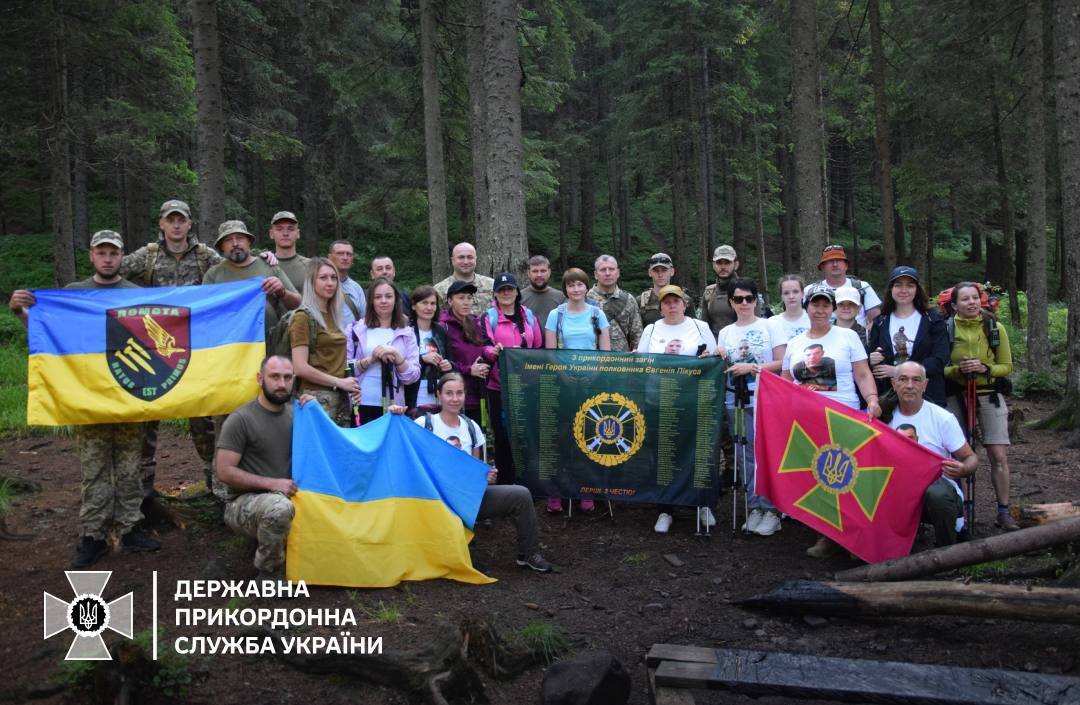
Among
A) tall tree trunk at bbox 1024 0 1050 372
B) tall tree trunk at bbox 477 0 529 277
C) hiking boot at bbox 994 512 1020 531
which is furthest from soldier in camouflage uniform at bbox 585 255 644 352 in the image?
tall tree trunk at bbox 1024 0 1050 372

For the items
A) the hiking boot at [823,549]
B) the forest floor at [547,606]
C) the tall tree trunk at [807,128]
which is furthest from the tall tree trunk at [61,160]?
the hiking boot at [823,549]

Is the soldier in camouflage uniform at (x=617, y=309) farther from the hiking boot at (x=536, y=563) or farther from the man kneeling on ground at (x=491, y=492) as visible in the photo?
the hiking boot at (x=536, y=563)

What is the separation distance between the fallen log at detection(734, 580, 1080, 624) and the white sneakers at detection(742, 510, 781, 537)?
1545mm

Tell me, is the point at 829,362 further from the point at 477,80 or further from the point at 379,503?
the point at 477,80

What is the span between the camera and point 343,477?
19.9ft

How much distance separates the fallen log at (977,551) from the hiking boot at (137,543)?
18.9 ft

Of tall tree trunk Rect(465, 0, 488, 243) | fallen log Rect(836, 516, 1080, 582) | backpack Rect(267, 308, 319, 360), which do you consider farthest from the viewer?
tall tree trunk Rect(465, 0, 488, 243)

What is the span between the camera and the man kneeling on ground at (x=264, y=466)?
5.76m

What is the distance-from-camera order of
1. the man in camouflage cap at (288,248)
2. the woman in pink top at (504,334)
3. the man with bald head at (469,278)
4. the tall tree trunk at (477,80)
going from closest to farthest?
1. the man in camouflage cap at (288,248)
2. the woman in pink top at (504,334)
3. the man with bald head at (469,278)
4. the tall tree trunk at (477,80)

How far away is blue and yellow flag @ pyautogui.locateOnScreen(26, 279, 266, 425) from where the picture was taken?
251 inches

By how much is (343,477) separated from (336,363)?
1.26 m

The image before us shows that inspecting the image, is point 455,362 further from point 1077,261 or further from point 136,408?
point 1077,261

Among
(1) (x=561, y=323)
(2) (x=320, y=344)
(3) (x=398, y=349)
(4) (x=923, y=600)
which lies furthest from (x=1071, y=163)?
(2) (x=320, y=344)

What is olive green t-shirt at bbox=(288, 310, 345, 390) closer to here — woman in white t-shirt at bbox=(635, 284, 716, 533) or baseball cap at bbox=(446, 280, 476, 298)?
baseball cap at bbox=(446, 280, 476, 298)
